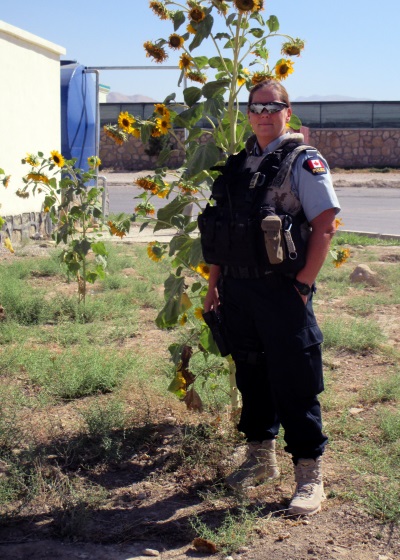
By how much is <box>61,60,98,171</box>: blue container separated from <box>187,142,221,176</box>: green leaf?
8.99m

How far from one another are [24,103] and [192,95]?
7321 mm

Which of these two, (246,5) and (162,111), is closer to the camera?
(246,5)

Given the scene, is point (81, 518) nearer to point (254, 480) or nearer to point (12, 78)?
point (254, 480)

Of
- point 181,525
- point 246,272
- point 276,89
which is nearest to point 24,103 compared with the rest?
point 276,89

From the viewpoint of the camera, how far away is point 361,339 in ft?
18.6

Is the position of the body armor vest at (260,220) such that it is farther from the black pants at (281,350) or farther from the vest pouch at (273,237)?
the black pants at (281,350)

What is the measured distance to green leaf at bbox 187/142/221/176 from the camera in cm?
369

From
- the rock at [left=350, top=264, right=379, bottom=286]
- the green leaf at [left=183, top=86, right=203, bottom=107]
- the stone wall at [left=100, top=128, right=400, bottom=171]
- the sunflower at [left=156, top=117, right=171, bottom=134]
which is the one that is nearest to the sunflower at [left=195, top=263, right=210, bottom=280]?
the sunflower at [left=156, top=117, right=171, bottom=134]

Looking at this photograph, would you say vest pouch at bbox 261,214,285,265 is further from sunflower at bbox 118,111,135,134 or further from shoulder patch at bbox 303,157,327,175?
sunflower at bbox 118,111,135,134

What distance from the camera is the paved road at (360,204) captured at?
1345cm

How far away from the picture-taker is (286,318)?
3213 mm

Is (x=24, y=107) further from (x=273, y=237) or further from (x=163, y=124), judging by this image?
(x=273, y=237)

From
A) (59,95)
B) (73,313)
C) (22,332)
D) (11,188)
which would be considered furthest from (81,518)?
(59,95)

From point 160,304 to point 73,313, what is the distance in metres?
0.79
